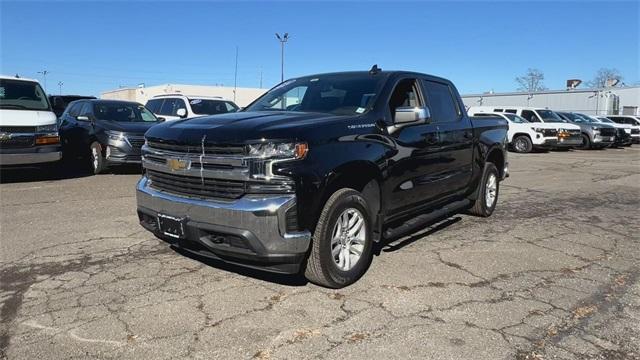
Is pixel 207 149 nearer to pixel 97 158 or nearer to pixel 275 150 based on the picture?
pixel 275 150

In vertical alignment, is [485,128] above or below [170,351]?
above

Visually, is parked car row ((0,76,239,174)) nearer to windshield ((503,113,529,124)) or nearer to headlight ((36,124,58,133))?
headlight ((36,124,58,133))

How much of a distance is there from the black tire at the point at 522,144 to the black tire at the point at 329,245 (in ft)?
65.1

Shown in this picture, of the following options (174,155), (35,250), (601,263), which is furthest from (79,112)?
(601,263)

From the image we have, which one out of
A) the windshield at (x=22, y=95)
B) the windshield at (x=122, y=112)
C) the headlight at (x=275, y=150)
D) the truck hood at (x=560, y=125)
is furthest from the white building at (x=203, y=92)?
the headlight at (x=275, y=150)

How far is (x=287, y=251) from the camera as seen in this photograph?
3830 millimetres

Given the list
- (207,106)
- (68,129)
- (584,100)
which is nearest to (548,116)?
(207,106)

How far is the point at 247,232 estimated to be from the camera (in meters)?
3.78

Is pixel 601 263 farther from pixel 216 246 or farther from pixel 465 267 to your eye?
pixel 216 246

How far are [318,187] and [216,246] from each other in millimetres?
885

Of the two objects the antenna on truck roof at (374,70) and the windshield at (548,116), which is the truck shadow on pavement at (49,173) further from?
the windshield at (548,116)

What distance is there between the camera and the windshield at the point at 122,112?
38.4 ft

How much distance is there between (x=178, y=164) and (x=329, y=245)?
4.50 ft

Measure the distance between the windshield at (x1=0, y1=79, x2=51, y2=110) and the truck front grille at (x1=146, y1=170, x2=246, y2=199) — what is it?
23.8ft
